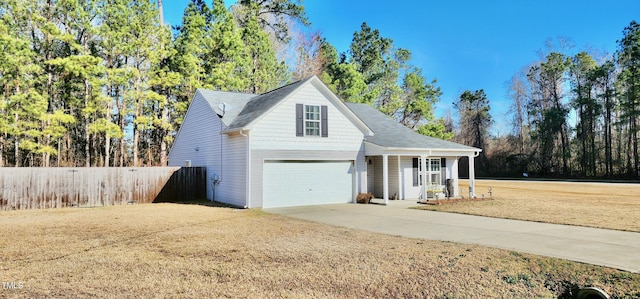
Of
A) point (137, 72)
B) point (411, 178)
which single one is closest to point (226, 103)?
point (137, 72)

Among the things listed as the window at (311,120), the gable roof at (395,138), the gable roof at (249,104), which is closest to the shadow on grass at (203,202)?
the gable roof at (249,104)

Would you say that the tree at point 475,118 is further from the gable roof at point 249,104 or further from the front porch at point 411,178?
the gable roof at point 249,104

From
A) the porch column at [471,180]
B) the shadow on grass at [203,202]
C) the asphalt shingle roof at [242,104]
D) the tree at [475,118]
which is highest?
the tree at [475,118]

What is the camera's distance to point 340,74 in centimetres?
3634

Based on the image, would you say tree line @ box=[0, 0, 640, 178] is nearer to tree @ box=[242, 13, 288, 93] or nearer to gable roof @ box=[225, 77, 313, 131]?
tree @ box=[242, 13, 288, 93]

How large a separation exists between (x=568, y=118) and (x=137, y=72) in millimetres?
44323

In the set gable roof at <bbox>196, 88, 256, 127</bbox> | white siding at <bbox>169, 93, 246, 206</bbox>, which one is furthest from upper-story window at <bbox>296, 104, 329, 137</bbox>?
gable roof at <bbox>196, 88, 256, 127</bbox>

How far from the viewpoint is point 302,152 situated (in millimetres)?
16203

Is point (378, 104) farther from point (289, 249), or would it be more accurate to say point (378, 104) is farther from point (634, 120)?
point (289, 249)

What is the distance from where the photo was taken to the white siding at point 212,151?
15.8m

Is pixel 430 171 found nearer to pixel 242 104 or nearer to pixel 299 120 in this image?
pixel 299 120

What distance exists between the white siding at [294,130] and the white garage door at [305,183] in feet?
2.49

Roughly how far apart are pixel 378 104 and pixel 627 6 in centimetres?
2512

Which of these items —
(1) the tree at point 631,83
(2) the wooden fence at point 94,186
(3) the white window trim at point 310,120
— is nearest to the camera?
(2) the wooden fence at point 94,186
